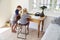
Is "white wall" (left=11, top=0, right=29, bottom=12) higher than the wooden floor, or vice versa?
"white wall" (left=11, top=0, right=29, bottom=12)

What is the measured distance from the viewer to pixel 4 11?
461 centimetres

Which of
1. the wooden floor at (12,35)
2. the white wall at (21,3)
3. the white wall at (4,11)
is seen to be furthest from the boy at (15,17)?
the white wall at (4,11)

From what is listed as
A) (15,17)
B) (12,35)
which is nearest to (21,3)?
(15,17)

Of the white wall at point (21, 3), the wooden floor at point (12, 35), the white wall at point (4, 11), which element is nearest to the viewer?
the wooden floor at point (12, 35)

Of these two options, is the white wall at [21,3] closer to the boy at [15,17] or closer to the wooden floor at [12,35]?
the boy at [15,17]

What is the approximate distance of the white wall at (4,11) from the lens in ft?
14.7

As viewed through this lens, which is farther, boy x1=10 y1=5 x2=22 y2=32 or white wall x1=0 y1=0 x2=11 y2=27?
white wall x1=0 y1=0 x2=11 y2=27

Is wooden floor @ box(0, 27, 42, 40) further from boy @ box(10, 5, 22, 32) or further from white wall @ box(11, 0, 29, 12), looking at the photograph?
white wall @ box(11, 0, 29, 12)

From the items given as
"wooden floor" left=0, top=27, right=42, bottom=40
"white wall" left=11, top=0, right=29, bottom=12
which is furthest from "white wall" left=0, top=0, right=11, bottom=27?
"wooden floor" left=0, top=27, right=42, bottom=40

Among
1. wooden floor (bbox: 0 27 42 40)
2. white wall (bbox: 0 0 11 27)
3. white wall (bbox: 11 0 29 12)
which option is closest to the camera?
wooden floor (bbox: 0 27 42 40)

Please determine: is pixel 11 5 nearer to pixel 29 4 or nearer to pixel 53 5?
pixel 29 4

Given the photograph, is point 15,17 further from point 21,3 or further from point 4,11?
point 4,11

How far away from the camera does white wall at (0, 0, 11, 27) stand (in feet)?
14.7

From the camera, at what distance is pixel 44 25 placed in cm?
421
